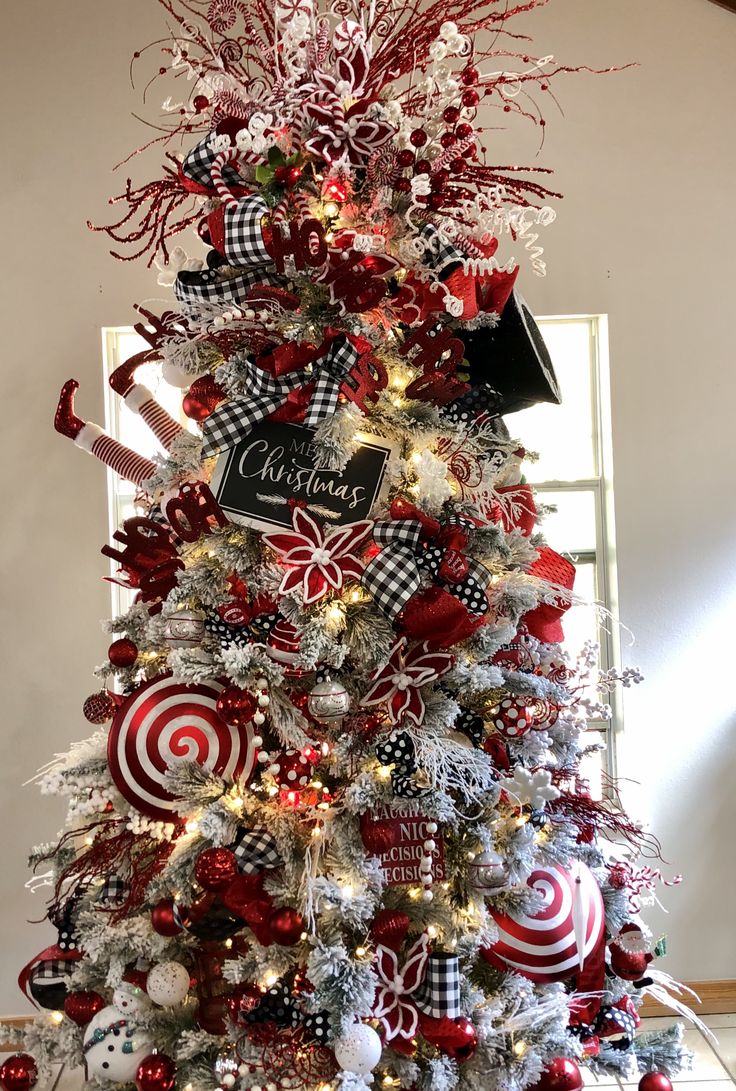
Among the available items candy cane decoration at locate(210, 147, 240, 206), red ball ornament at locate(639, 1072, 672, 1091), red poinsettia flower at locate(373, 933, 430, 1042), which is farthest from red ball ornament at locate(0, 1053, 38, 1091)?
candy cane decoration at locate(210, 147, 240, 206)

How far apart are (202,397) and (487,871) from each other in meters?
0.88

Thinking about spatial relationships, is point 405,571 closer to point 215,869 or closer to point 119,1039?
point 215,869

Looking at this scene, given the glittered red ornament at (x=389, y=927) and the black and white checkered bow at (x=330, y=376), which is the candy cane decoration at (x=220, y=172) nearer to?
the black and white checkered bow at (x=330, y=376)

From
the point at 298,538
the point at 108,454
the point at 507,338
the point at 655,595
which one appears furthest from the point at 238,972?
the point at 655,595

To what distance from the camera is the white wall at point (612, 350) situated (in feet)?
7.30

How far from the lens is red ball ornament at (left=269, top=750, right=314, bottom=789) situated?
128cm

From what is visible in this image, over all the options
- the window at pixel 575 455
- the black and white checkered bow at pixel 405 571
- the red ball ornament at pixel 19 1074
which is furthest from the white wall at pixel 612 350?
the black and white checkered bow at pixel 405 571

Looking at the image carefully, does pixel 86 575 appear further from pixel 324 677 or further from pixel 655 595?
pixel 655 595

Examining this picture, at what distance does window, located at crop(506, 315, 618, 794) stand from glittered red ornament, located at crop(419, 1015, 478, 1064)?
1199 mm

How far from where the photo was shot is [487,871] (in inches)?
50.5

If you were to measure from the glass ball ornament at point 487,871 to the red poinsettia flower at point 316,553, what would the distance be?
0.47 m

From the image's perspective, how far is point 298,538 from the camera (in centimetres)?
127

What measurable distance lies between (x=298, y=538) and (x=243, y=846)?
470mm

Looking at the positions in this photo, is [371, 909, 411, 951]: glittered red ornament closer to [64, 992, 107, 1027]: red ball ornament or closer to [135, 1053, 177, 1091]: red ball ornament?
[135, 1053, 177, 1091]: red ball ornament
